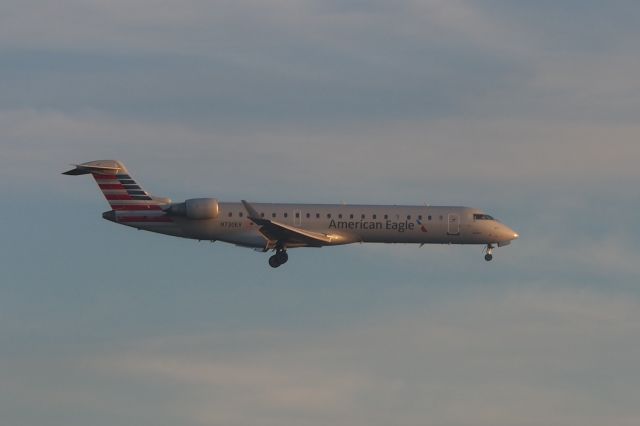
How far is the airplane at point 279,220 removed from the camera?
338 feet

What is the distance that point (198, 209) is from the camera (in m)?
102

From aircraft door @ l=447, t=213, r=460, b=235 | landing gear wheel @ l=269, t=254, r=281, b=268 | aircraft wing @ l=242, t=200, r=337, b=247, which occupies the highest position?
aircraft door @ l=447, t=213, r=460, b=235

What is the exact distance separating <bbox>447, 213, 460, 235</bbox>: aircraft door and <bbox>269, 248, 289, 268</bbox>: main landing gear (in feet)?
30.9

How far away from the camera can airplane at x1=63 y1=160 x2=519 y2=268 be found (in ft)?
338

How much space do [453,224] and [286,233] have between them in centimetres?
992

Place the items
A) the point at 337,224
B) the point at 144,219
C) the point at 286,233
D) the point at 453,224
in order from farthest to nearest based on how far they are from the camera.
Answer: the point at 453,224
the point at 144,219
the point at 337,224
the point at 286,233

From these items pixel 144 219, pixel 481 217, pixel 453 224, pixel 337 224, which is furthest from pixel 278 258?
pixel 481 217

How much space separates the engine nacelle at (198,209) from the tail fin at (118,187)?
1784 millimetres

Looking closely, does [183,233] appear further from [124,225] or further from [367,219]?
[367,219]

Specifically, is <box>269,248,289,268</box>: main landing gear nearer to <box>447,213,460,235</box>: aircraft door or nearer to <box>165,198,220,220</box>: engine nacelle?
<box>165,198,220,220</box>: engine nacelle

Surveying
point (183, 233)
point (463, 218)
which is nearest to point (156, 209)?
point (183, 233)

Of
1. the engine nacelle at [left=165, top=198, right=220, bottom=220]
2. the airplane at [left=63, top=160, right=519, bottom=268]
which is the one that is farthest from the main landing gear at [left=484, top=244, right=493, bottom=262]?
the engine nacelle at [left=165, top=198, right=220, bottom=220]

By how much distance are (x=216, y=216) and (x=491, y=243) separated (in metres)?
15.9

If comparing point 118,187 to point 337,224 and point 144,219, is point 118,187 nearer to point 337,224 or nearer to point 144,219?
point 144,219
